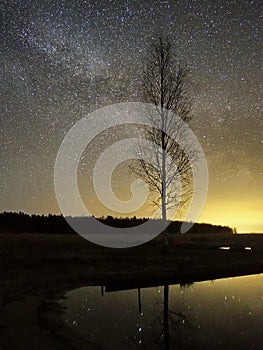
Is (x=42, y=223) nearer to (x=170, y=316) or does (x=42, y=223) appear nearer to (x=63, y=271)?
(x=63, y=271)

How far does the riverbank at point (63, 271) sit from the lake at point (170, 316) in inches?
34.7

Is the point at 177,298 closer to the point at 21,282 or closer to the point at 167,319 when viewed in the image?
the point at 167,319

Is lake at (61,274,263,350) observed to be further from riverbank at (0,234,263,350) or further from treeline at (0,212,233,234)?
treeline at (0,212,233,234)

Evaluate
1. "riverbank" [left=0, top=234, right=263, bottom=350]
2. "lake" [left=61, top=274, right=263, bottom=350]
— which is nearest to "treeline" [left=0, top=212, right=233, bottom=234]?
"riverbank" [left=0, top=234, right=263, bottom=350]

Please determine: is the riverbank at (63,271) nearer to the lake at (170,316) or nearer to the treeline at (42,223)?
the lake at (170,316)

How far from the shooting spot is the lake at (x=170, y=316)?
377 inches

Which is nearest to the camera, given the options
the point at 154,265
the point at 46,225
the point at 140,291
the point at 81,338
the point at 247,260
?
the point at 81,338

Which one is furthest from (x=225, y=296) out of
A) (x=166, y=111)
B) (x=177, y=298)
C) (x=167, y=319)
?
(x=166, y=111)

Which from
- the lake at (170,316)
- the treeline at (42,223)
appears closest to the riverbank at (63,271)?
the lake at (170,316)

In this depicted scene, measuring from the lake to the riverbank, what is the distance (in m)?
0.88

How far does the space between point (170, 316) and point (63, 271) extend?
804 cm

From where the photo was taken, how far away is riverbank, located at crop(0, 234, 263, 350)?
9328 millimetres

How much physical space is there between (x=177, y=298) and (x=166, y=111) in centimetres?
1790

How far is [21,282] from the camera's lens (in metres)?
15.9
